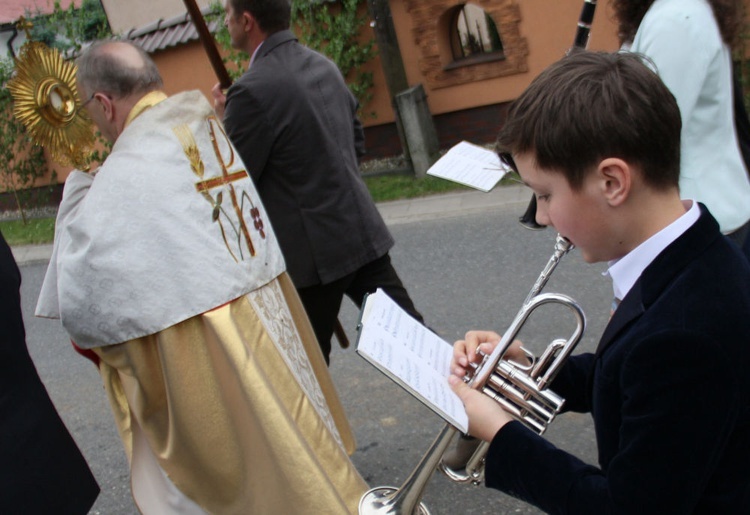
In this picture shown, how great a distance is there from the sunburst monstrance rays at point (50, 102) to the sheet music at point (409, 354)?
1268 millimetres

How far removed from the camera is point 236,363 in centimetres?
232

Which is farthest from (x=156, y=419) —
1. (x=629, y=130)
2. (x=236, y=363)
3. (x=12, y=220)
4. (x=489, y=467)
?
(x=12, y=220)

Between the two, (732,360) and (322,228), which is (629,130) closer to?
(732,360)

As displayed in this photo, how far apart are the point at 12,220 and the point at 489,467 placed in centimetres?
1074

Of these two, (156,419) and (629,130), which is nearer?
(629,130)

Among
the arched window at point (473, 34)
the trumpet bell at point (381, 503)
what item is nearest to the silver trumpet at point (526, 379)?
the trumpet bell at point (381, 503)

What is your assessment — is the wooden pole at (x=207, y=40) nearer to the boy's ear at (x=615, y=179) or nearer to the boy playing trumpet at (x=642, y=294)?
the boy playing trumpet at (x=642, y=294)

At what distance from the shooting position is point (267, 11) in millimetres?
3174

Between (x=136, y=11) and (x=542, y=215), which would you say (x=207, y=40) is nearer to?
(x=542, y=215)

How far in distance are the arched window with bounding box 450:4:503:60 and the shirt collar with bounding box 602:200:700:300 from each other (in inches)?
288

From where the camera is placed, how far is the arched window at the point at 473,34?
27.9 feet

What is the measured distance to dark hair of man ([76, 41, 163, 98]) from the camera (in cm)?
245

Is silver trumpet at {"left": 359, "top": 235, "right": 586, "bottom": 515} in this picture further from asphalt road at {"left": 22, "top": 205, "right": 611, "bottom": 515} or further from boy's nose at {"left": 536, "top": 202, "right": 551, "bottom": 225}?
asphalt road at {"left": 22, "top": 205, "right": 611, "bottom": 515}

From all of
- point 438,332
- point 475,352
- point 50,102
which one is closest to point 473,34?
point 438,332
